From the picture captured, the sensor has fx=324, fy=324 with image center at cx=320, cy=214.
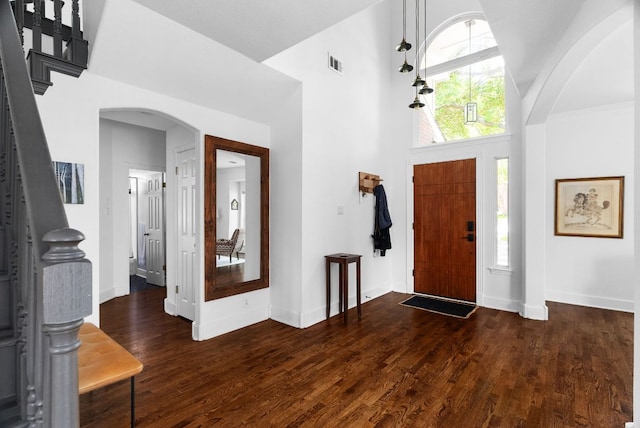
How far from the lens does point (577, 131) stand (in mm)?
4520

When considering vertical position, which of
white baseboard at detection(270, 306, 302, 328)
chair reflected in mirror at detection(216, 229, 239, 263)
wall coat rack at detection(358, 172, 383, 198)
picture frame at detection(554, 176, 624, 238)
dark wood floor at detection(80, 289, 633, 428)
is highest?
wall coat rack at detection(358, 172, 383, 198)

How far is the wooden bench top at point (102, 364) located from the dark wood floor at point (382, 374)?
53 centimetres

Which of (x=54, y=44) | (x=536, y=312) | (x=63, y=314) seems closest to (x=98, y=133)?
(x=54, y=44)

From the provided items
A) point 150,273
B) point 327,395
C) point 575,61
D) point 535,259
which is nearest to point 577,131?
point 535,259

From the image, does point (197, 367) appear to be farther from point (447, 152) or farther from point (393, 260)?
point (447, 152)

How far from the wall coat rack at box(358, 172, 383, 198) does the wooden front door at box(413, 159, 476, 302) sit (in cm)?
77

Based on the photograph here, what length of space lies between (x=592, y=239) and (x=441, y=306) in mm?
2238

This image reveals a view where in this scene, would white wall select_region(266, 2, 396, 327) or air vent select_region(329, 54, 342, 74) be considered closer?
white wall select_region(266, 2, 396, 327)

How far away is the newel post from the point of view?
2.47 ft

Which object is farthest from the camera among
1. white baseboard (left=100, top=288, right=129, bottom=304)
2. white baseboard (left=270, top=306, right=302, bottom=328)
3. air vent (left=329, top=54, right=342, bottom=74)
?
white baseboard (left=100, top=288, right=129, bottom=304)

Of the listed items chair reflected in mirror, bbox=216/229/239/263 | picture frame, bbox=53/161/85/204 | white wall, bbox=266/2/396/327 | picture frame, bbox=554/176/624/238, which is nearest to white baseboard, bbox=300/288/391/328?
white wall, bbox=266/2/396/327

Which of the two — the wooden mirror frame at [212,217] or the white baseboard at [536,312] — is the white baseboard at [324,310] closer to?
the wooden mirror frame at [212,217]

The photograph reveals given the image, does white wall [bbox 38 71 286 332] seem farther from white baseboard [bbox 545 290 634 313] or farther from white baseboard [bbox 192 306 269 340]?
white baseboard [bbox 545 290 634 313]

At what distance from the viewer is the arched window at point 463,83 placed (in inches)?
185
